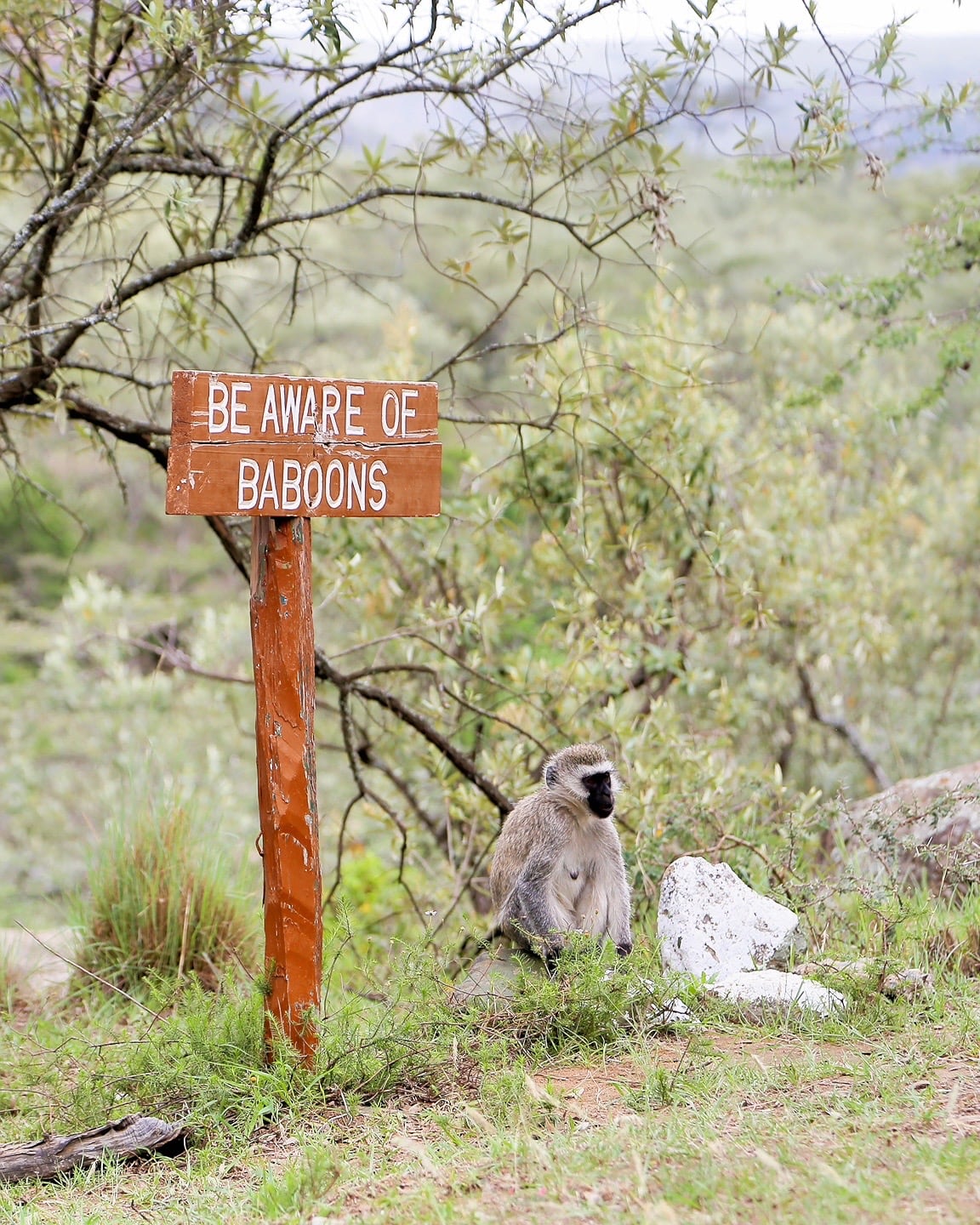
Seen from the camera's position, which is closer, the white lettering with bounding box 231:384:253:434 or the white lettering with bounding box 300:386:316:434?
the white lettering with bounding box 231:384:253:434

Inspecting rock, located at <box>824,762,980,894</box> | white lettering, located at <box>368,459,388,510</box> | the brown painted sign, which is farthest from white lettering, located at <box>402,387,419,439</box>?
rock, located at <box>824,762,980,894</box>

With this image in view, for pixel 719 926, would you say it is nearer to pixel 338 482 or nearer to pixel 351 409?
pixel 338 482

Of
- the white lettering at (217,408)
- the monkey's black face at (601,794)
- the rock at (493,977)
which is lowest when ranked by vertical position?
the rock at (493,977)

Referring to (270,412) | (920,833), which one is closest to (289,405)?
(270,412)

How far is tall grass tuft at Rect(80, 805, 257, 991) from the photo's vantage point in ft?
18.0

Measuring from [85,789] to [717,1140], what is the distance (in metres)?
11.4

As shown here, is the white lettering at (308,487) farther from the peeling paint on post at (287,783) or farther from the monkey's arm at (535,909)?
the monkey's arm at (535,909)

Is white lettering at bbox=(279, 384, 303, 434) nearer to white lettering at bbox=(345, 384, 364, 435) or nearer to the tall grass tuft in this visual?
white lettering at bbox=(345, 384, 364, 435)

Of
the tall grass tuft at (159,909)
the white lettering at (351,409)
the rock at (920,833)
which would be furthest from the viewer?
the tall grass tuft at (159,909)

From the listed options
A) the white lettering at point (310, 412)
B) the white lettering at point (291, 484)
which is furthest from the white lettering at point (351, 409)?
the white lettering at point (291, 484)

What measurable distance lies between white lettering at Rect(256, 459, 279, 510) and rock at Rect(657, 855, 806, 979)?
79.7 inches

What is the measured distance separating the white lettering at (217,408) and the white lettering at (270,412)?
0.38 feet

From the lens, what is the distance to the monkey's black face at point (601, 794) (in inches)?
179

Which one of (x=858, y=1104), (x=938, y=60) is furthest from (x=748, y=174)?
(x=858, y=1104)
